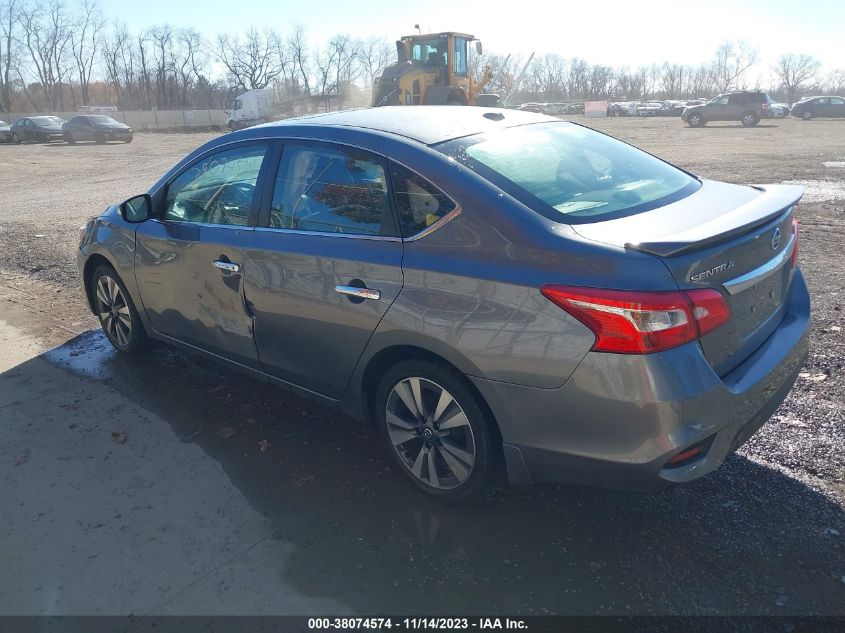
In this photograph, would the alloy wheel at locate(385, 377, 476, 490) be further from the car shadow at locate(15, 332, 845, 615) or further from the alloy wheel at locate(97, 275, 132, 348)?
the alloy wheel at locate(97, 275, 132, 348)

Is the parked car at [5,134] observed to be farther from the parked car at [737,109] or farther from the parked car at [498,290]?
the parked car at [498,290]

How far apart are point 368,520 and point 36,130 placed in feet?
138

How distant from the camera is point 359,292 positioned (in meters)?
3.05

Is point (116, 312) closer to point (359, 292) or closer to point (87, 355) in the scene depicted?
point (87, 355)

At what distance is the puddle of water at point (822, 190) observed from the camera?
1030cm

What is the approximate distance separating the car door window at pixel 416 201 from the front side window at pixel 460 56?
26.6m

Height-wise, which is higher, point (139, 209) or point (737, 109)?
point (737, 109)

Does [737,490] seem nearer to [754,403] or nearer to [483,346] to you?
[754,403]

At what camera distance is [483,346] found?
8.64 ft

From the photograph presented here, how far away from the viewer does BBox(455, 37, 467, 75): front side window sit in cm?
2777

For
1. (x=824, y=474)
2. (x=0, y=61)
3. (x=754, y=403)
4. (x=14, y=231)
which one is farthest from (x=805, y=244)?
(x=0, y=61)

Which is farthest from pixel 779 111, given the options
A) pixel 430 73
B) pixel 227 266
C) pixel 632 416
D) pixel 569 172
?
pixel 632 416

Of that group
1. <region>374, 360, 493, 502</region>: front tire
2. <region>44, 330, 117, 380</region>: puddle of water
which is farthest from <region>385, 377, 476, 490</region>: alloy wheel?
<region>44, 330, 117, 380</region>: puddle of water

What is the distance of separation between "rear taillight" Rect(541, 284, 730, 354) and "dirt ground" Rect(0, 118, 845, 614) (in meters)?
0.95
